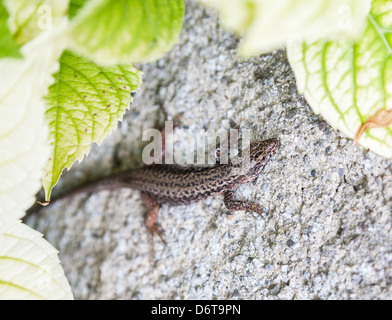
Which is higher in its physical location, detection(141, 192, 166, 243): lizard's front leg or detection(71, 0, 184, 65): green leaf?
detection(71, 0, 184, 65): green leaf

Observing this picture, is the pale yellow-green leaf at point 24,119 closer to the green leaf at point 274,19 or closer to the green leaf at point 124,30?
the green leaf at point 124,30

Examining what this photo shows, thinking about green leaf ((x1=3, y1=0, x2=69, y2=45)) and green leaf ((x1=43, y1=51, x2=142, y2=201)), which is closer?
green leaf ((x1=3, y1=0, x2=69, y2=45))

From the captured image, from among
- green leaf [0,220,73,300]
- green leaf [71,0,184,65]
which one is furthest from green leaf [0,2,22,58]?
green leaf [0,220,73,300]

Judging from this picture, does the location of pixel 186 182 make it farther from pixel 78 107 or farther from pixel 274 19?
pixel 274 19

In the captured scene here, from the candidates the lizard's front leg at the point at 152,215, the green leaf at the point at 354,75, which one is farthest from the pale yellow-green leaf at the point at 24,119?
the lizard's front leg at the point at 152,215

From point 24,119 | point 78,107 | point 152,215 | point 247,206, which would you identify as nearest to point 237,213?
point 247,206

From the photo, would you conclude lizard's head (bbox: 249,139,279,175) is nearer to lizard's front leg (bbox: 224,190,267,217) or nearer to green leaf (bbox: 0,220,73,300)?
lizard's front leg (bbox: 224,190,267,217)
